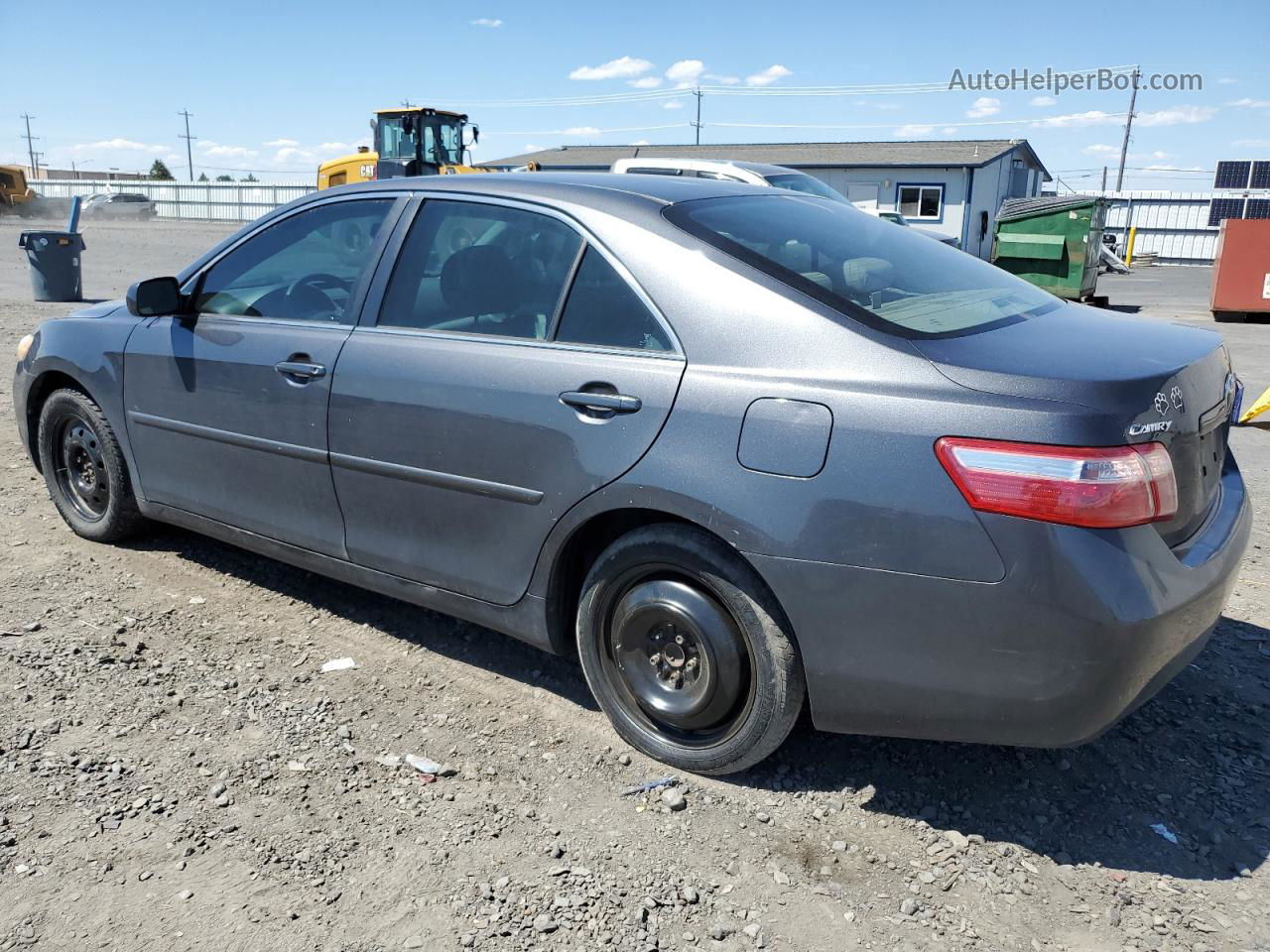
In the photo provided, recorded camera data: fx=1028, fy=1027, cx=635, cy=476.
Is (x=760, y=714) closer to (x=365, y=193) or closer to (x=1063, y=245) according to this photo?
(x=365, y=193)

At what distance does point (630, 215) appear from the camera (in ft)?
10.0

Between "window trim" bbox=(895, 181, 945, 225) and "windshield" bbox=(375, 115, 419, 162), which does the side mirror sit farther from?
"window trim" bbox=(895, 181, 945, 225)

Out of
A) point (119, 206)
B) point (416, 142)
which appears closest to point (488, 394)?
point (416, 142)

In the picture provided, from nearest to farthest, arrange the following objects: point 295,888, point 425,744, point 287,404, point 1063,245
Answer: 1. point 295,888
2. point 425,744
3. point 287,404
4. point 1063,245

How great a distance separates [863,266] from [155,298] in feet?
8.91

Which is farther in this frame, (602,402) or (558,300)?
(558,300)

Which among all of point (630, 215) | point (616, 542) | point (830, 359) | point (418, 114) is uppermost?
point (418, 114)

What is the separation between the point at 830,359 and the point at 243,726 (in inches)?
84.1

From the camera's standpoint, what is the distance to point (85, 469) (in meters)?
4.77

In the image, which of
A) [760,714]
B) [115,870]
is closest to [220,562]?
[115,870]

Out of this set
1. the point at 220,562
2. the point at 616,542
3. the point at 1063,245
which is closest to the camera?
the point at 616,542

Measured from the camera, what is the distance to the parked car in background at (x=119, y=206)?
51531mm

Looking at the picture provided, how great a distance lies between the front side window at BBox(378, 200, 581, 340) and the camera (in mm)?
3180

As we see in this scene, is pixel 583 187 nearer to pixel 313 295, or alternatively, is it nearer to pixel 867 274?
pixel 867 274
